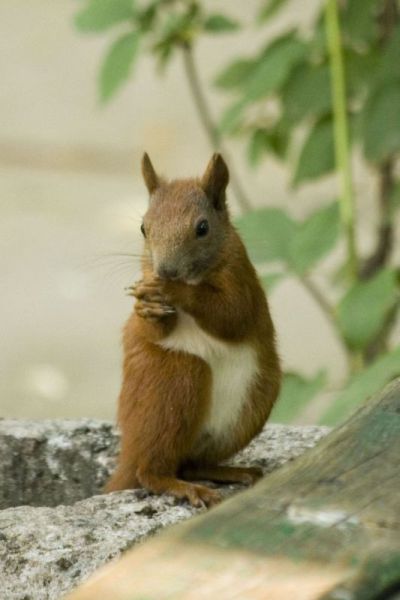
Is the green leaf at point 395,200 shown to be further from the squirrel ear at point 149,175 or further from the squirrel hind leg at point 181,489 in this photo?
the squirrel hind leg at point 181,489

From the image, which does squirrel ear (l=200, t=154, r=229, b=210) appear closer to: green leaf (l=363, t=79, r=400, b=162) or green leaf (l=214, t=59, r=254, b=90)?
green leaf (l=363, t=79, r=400, b=162)

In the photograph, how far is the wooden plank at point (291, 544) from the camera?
1.50 metres

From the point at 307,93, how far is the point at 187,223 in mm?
1244

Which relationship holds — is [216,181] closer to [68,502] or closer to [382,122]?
[68,502]

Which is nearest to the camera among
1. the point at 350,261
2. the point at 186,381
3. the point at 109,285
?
the point at 186,381

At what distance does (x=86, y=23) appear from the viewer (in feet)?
10.4

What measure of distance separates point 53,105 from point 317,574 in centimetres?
706

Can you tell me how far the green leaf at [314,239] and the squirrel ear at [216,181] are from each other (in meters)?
0.51

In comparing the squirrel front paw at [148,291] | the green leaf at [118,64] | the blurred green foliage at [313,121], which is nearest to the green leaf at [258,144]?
the blurred green foliage at [313,121]

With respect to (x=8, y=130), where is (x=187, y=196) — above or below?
below

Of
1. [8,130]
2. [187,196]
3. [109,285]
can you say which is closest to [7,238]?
[109,285]

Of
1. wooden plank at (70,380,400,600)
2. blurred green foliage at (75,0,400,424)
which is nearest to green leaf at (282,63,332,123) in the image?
blurred green foliage at (75,0,400,424)

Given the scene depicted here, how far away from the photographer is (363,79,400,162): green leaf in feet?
11.2

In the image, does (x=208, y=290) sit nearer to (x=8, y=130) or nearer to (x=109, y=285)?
(x=109, y=285)
